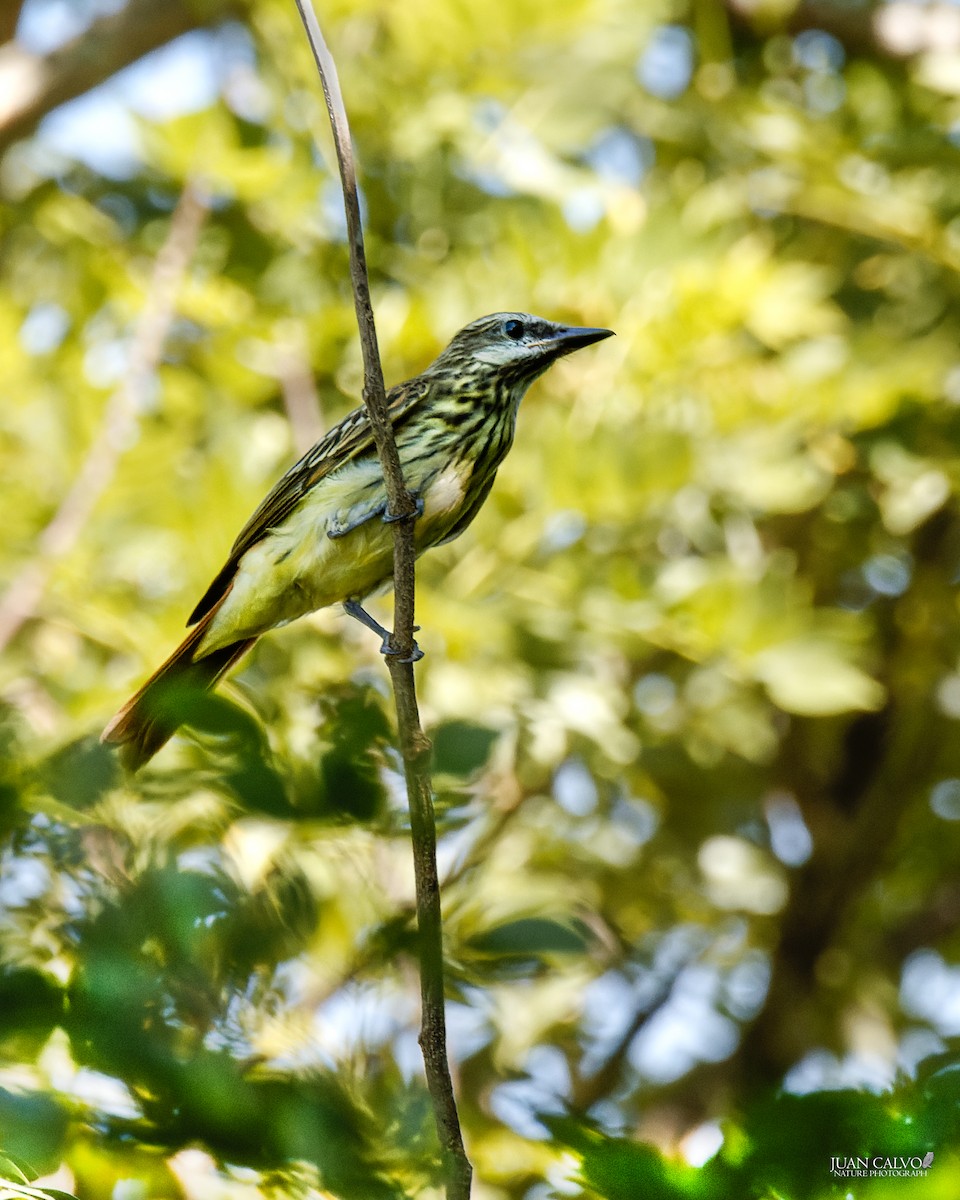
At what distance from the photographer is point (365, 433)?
139 inches

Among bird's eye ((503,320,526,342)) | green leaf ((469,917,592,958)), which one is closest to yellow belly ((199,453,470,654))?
bird's eye ((503,320,526,342))

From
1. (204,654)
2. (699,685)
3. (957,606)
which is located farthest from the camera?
(957,606)

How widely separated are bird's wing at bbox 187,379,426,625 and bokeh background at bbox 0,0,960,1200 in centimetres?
16

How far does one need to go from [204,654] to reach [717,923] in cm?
205

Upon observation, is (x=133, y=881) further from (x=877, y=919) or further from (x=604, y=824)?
(x=877, y=919)

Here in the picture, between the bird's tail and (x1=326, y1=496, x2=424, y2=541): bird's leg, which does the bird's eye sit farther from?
the bird's tail

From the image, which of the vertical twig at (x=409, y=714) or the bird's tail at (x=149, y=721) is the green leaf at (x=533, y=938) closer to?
the vertical twig at (x=409, y=714)

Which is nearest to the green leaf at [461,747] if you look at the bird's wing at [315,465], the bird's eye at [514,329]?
the bird's wing at [315,465]

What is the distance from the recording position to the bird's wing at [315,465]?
11.6 feet

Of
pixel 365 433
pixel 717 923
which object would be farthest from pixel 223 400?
pixel 717 923

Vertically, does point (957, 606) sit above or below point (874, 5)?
below

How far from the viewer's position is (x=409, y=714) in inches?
82.1

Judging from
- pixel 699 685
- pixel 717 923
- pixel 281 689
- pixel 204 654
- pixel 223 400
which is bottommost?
pixel 281 689

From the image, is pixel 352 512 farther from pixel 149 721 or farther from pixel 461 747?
pixel 461 747
